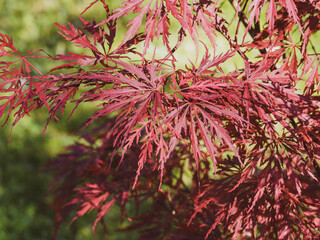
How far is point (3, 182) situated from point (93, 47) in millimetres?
2019

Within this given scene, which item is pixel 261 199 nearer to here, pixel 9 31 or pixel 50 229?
pixel 50 229

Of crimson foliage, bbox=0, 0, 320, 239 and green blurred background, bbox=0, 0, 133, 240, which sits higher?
crimson foliage, bbox=0, 0, 320, 239

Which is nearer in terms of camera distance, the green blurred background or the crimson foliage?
the crimson foliage

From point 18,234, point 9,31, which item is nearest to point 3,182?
point 18,234

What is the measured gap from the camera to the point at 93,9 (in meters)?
3.12

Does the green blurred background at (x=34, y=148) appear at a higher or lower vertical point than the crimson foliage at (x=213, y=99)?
lower

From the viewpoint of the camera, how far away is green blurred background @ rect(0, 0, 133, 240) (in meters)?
2.43

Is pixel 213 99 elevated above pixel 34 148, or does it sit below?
above

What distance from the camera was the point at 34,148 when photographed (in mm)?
2766

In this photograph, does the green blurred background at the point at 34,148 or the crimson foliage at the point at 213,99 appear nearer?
the crimson foliage at the point at 213,99

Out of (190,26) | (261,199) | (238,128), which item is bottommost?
(261,199)

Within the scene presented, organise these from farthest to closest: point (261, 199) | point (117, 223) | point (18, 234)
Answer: point (117, 223)
point (18, 234)
point (261, 199)

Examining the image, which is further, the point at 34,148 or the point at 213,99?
the point at 34,148

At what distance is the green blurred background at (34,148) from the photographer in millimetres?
2432
